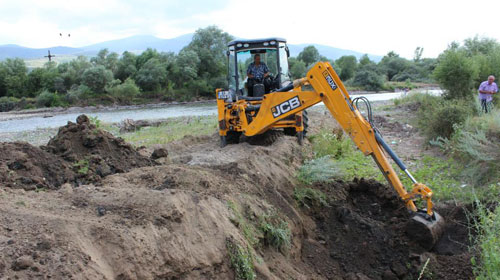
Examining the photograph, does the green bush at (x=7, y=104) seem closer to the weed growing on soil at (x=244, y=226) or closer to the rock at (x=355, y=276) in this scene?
the weed growing on soil at (x=244, y=226)

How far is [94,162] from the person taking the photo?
6133 millimetres

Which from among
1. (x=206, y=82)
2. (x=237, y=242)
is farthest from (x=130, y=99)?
(x=237, y=242)

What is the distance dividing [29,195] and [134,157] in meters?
2.51

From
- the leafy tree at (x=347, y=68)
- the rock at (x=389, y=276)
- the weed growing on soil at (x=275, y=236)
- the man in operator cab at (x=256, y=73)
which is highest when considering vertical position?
the leafy tree at (x=347, y=68)

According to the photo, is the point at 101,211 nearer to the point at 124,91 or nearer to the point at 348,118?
the point at 348,118

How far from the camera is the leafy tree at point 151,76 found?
52000mm

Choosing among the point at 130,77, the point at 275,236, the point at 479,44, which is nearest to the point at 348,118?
the point at 275,236

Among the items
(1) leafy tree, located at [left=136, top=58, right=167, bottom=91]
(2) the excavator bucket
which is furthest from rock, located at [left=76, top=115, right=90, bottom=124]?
(1) leafy tree, located at [left=136, top=58, right=167, bottom=91]

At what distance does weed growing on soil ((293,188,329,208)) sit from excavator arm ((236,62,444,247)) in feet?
4.02

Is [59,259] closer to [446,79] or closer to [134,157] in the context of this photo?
[134,157]

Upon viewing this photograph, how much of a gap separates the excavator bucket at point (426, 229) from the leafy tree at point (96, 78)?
48.1m

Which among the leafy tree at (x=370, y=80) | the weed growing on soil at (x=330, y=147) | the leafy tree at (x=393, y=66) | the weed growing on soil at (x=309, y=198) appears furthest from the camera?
the leafy tree at (x=393, y=66)

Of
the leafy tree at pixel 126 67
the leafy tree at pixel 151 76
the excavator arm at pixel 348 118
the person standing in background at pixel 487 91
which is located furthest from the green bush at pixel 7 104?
the person standing in background at pixel 487 91

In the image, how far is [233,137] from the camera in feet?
34.6
